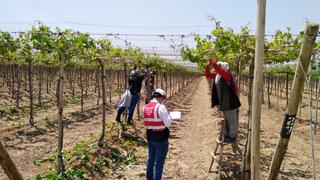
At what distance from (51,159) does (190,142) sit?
4310 mm

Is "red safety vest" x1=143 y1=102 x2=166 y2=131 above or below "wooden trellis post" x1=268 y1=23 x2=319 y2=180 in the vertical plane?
below

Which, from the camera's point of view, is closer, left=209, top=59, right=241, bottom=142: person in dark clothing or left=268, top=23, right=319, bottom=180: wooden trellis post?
left=268, top=23, right=319, bottom=180: wooden trellis post

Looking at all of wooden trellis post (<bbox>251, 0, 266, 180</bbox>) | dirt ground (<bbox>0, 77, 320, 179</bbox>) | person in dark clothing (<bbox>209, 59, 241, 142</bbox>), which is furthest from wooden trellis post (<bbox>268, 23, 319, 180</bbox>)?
dirt ground (<bbox>0, 77, 320, 179</bbox>)

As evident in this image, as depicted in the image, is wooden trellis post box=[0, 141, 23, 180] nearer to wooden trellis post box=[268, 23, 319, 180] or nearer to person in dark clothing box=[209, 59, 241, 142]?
wooden trellis post box=[268, 23, 319, 180]

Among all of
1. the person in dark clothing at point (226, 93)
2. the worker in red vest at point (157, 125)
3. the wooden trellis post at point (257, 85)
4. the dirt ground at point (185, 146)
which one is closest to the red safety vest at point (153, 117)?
the worker in red vest at point (157, 125)

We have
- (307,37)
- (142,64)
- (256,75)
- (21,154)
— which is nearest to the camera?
(307,37)

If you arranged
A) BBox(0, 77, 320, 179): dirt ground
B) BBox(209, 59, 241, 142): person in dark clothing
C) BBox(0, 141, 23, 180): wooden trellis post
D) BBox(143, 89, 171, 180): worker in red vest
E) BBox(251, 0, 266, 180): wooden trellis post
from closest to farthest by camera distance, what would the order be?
1. BBox(0, 141, 23, 180): wooden trellis post
2. BBox(251, 0, 266, 180): wooden trellis post
3. BBox(143, 89, 171, 180): worker in red vest
4. BBox(209, 59, 241, 142): person in dark clothing
5. BBox(0, 77, 320, 179): dirt ground

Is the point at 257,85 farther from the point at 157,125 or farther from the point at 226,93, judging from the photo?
the point at 226,93

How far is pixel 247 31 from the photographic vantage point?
7617 millimetres

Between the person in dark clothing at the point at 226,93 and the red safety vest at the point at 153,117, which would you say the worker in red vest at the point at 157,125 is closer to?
the red safety vest at the point at 153,117

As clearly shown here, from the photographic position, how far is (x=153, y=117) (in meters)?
5.83

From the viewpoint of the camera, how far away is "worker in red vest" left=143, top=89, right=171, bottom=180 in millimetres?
5809

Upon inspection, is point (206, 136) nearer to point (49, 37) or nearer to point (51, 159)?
point (51, 159)

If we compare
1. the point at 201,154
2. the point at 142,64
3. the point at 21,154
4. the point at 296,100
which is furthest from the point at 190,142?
the point at 296,100
